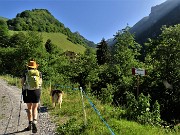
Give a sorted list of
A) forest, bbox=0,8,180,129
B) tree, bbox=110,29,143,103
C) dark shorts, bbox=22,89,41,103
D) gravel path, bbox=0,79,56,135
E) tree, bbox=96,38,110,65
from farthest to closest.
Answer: tree, bbox=96,38,110,65
tree, bbox=110,29,143,103
forest, bbox=0,8,180,129
gravel path, bbox=0,79,56,135
dark shorts, bbox=22,89,41,103

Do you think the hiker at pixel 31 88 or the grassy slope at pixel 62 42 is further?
the grassy slope at pixel 62 42

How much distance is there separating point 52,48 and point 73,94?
111 metres

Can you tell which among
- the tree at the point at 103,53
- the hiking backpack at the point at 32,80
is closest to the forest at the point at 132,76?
the hiking backpack at the point at 32,80

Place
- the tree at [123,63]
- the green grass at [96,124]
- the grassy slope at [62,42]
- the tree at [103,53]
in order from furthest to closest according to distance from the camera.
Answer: the grassy slope at [62,42]
the tree at [103,53]
the tree at [123,63]
the green grass at [96,124]

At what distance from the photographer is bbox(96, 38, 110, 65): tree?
315ft

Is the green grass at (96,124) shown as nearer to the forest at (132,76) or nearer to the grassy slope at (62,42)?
the forest at (132,76)

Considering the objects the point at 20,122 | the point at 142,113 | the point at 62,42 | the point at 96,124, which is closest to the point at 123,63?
the point at 142,113

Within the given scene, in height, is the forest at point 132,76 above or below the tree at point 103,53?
below

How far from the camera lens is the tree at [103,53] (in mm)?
96062

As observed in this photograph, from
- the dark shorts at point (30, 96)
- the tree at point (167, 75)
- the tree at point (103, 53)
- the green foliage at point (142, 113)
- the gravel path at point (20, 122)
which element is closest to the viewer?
the dark shorts at point (30, 96)

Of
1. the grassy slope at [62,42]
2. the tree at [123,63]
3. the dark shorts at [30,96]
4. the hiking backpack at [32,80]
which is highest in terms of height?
the grassy slope at [62,42]

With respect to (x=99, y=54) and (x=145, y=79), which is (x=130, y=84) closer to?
(x=145, y=79)

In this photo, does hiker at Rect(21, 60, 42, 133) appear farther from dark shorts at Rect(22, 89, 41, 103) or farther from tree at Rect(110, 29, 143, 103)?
tree at Rect(110, 29, 143, 103)

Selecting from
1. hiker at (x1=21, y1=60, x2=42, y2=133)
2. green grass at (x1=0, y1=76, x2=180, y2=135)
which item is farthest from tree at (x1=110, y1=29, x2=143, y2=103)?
hiker at (x1=21, y1=60, x2=42, y2=133)
